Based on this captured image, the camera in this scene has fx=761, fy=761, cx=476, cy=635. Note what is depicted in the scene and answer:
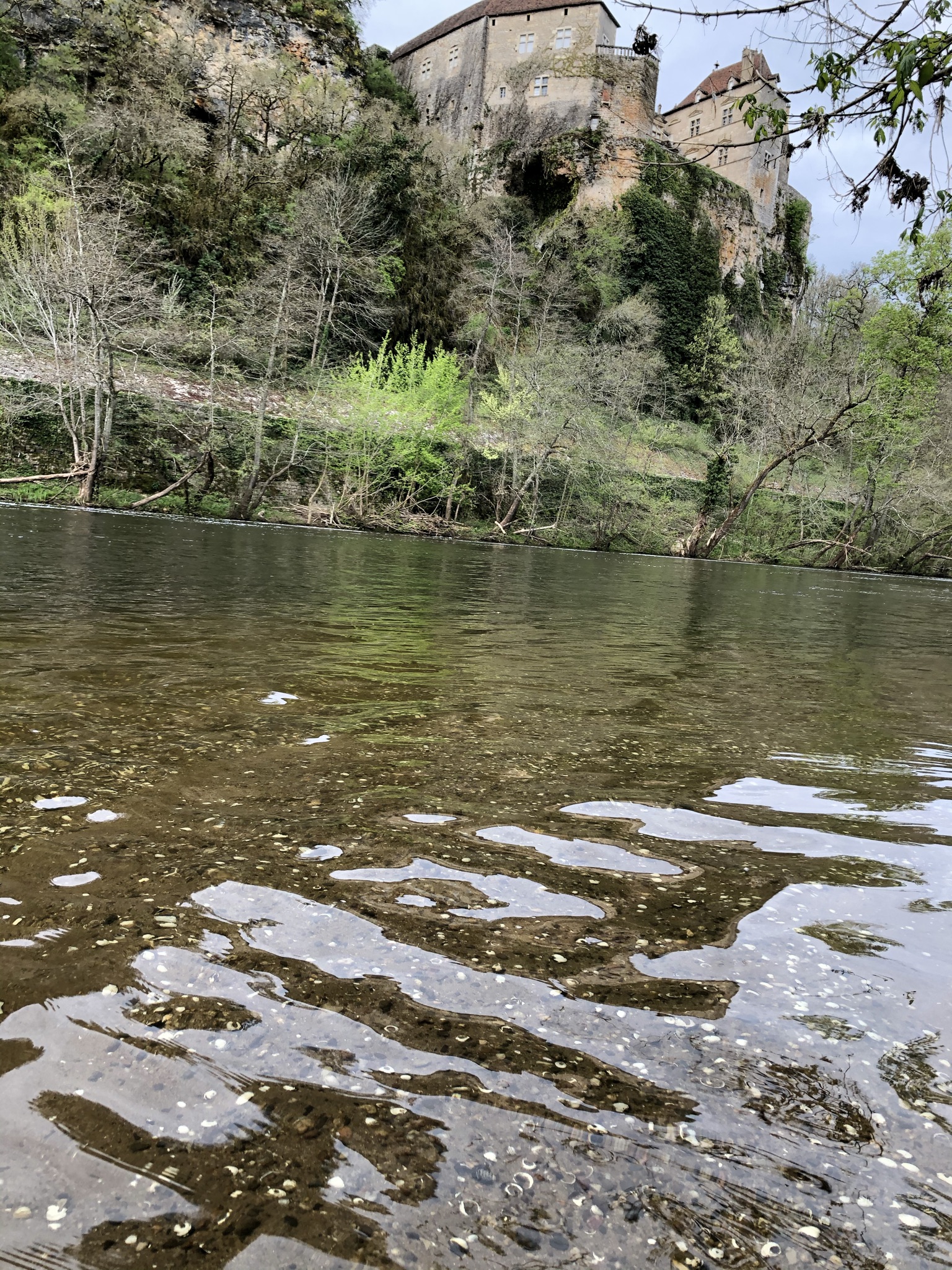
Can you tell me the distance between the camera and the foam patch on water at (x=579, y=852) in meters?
2.92

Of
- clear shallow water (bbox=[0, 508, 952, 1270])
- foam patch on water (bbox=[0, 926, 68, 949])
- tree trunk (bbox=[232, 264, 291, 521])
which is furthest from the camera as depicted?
tree trunk (bbox=[232, 264, 291, 521])

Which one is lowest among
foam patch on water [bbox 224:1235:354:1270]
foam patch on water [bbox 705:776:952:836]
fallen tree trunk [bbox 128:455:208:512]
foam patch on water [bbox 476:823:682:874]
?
foam patch on water [bbox 224:1235:354:1270]

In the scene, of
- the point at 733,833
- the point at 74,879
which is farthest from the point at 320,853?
the point at 733,833

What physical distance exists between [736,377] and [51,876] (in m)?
57.5

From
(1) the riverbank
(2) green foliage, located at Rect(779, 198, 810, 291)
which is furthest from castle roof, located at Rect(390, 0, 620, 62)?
(1) the riverbank

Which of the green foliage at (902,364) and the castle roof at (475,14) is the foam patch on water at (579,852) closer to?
the green foliage at (902,364)

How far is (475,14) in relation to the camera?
6431 cm

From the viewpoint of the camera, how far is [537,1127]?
1589mm

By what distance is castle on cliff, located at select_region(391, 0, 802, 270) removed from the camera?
54.6m

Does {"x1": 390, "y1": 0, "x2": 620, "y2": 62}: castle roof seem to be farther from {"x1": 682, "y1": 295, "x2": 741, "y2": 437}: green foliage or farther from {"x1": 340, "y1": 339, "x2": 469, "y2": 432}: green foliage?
{"x1": 340, "y1": 339, "x2": 469, "y2": 432}: green foliage

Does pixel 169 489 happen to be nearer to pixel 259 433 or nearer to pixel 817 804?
pixel 259 433

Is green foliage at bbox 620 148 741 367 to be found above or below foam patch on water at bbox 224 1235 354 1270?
above

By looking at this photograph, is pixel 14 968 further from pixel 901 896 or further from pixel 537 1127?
pixel 901 896

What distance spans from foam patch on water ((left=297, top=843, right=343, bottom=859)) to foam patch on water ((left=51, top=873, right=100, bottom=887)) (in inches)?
26.5
